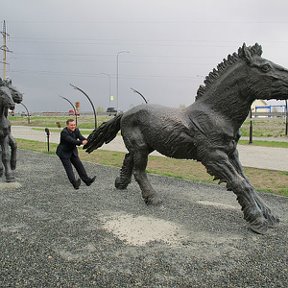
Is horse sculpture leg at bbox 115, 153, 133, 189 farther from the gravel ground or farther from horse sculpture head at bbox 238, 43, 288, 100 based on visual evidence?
horse sculpture head at bbox 238, 43, 288, 100

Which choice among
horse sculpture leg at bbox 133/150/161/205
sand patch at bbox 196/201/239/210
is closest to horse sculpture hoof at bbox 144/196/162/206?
horse sculpture leg at bbox 133/150/161/205

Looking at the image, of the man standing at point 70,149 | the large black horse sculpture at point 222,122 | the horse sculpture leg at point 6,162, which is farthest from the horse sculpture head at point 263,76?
the horse sculpture leg at point 6,162

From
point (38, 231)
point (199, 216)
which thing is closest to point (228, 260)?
point (199, 216)

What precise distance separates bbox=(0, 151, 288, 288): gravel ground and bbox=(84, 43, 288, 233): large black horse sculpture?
1.71ft

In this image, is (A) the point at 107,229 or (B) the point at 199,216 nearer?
(A) the point at 107,229

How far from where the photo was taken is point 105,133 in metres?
5.84

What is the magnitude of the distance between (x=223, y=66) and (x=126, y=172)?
254 centimetres

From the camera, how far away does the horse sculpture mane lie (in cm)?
411

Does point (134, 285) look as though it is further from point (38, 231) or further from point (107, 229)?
point (38, 231)

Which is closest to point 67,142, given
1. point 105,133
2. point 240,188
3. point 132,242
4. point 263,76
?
point 105,133

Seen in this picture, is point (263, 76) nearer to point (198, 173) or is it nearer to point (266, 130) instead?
point (198, 173)

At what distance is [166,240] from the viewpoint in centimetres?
381

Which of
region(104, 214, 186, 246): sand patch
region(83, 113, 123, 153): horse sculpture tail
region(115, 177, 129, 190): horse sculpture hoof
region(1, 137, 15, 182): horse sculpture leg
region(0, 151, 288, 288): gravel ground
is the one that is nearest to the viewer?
region(0, 151, 288, 288): gravel ground

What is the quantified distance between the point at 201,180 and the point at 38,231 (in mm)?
4491
